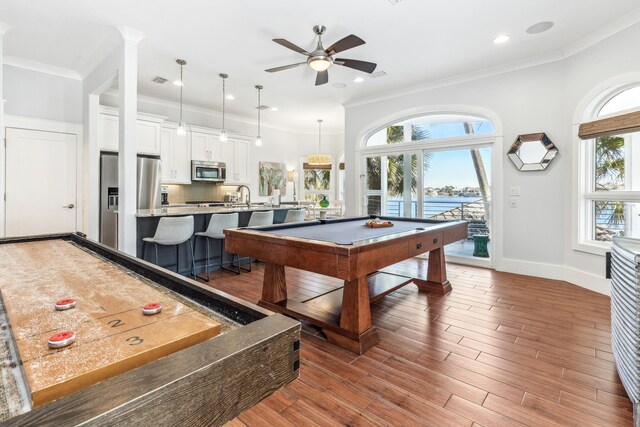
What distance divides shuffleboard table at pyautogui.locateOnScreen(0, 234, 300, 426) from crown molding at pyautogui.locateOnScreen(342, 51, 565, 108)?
5.11 metres

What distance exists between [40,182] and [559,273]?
23.9 feet

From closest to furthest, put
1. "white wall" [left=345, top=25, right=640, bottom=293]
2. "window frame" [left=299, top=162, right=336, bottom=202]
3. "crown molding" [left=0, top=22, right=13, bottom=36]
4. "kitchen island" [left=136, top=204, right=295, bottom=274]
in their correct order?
"crown molding" [left=0, top=22, right=13, bottom=36]
"white wall" [left=345, top=25, right=640, bottom=293]
"kitchen island" [left=136, top=204, right=295, bottom=274]
"window frame" [left=299, top=162, right=336, bottom=202]

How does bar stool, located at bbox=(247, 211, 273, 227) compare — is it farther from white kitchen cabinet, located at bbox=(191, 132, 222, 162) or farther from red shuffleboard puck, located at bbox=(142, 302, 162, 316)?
red shuffleboard puck, located at bbox=(142, 302, 162, 316)

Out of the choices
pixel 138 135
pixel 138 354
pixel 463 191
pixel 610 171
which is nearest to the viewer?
pixel 138 354

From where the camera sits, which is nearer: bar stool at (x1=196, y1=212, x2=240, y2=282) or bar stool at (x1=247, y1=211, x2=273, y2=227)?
bar stool at (x1=196, y1=212, x2=240, y2=282)

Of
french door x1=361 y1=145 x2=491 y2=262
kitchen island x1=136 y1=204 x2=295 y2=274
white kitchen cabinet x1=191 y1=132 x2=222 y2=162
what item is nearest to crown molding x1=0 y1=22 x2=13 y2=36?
kitchen island x1=136 y1=204 x2=295 y2=274

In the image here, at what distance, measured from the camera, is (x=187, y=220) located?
3.83m

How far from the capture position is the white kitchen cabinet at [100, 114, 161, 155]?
501 cm

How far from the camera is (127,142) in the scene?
11.8ft

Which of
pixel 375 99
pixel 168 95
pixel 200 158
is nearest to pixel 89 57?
pixel 168 95

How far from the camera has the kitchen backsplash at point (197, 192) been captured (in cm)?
675

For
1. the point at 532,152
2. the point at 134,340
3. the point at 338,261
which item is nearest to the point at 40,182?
the point at 338,261

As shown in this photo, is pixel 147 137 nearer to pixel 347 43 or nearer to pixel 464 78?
pixel 347 43

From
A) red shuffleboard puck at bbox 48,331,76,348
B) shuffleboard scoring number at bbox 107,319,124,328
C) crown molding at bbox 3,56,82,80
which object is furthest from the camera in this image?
crown molding at bbox 3,56,82,80
